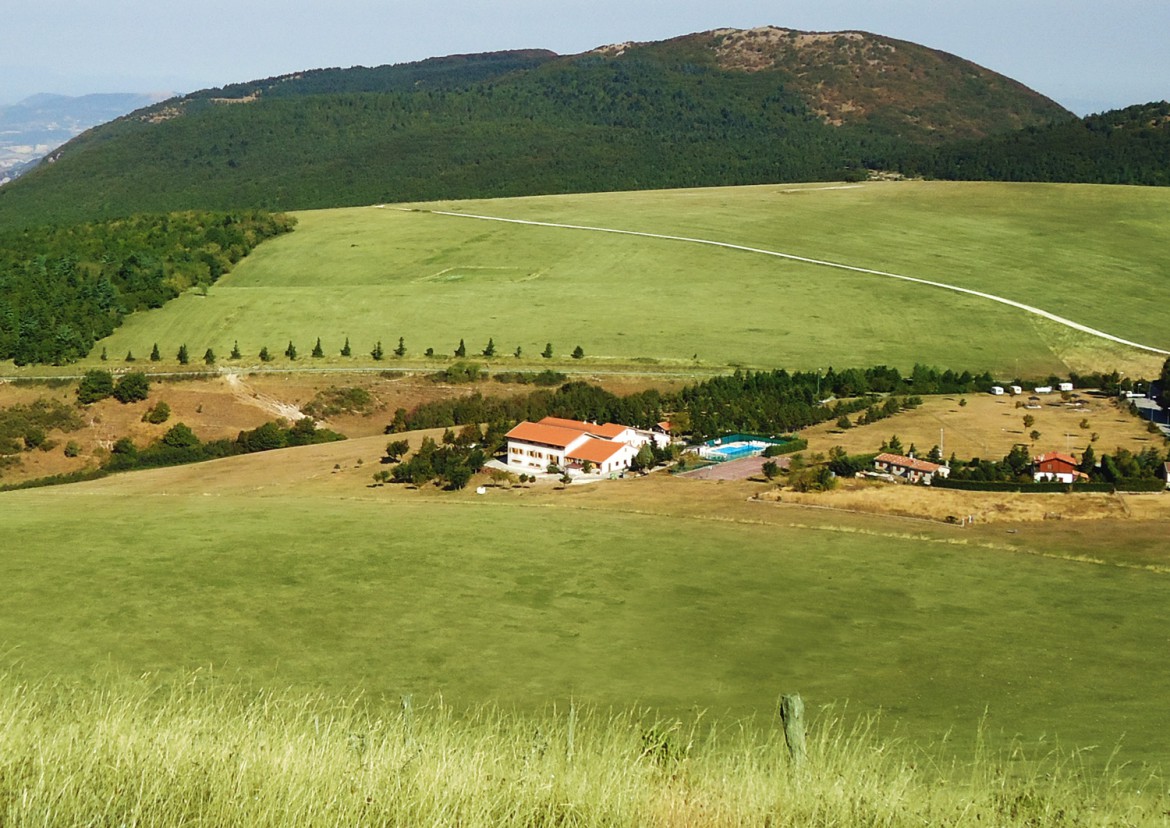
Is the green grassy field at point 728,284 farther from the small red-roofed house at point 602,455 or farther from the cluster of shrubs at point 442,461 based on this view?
the cluster of shrubs at point 442,461

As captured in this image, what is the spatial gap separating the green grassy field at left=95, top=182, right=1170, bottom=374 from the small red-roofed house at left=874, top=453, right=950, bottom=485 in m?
31.6

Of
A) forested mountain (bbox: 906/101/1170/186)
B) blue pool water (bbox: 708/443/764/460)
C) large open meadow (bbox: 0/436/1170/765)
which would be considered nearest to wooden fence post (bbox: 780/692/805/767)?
large open meadow (bbox: 0/436/1170/765)

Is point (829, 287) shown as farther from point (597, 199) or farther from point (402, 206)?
point (402, 206)

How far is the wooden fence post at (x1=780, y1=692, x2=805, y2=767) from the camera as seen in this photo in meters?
12.0

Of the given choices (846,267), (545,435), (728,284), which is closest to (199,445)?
(545,435)

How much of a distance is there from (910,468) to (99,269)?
86.7 meters

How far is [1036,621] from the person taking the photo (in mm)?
36812

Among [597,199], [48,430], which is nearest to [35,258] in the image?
[48,430]

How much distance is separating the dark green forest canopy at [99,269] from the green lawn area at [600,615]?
166ft

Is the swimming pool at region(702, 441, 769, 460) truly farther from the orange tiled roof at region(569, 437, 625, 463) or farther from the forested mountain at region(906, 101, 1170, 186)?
the forested mountain at region(906, 101, 1170, 186)

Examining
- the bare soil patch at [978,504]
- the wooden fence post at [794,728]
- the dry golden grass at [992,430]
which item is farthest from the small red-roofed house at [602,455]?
the wooden fence post at [794,728]

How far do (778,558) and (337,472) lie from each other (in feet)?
89.4

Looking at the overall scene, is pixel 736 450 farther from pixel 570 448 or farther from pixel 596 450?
pixel 570 448

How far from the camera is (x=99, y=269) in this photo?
118438mm
